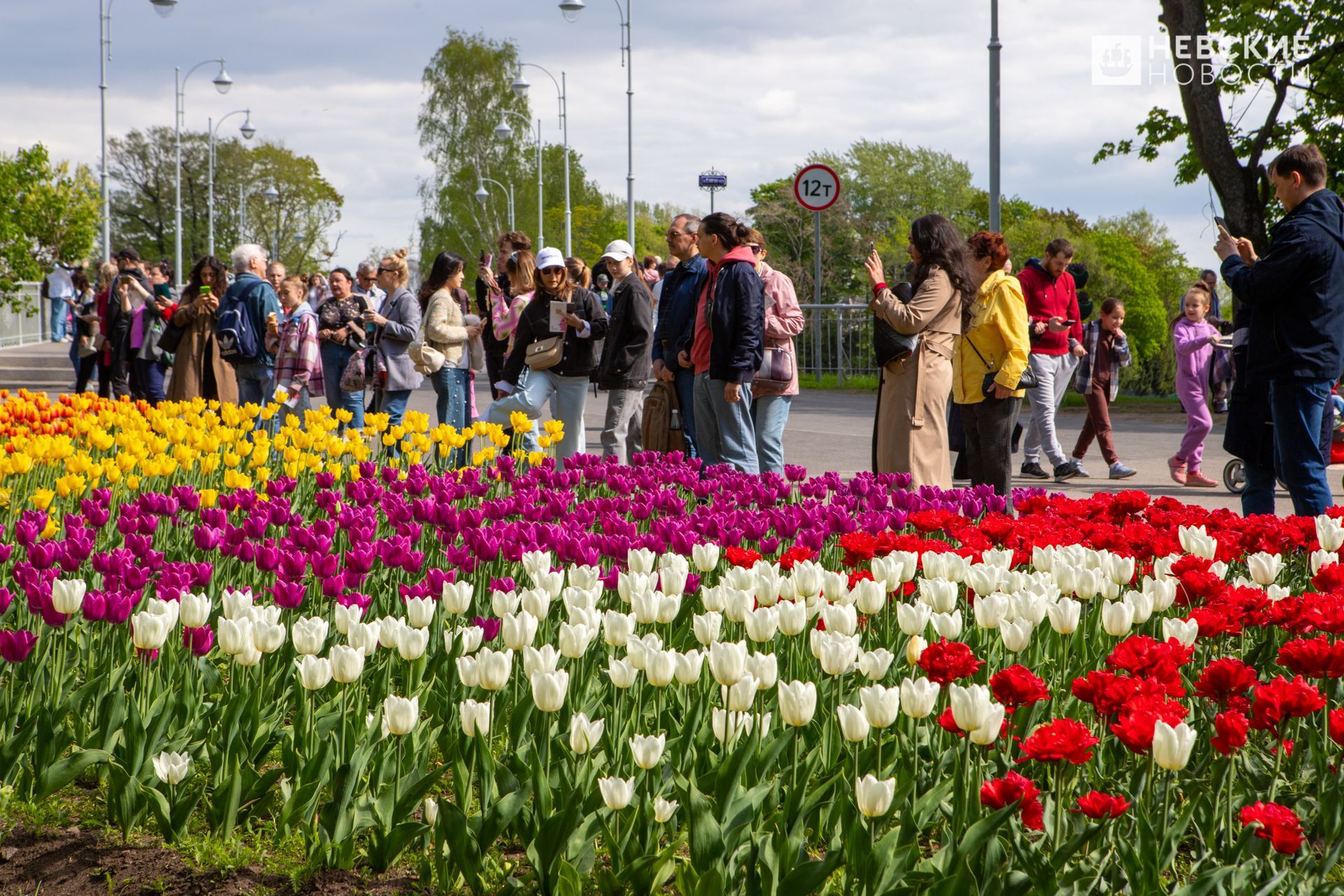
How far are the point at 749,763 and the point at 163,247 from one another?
75249 millimetres

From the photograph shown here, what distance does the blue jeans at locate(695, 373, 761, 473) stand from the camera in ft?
25.4

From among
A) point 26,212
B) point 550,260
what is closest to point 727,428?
point 550,260

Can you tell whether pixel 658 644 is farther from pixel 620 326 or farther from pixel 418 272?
pixel 418 272

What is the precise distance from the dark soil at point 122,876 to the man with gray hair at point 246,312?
8.22 m

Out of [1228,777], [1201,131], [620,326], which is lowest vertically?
[1228,777]

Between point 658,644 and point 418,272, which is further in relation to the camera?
point 418,272

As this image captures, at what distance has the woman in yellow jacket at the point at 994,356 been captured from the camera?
7633mm

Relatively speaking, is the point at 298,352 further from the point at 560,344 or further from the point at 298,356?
the point at 560,344

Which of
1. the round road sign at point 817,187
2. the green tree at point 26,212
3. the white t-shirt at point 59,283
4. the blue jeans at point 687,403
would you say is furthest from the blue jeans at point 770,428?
the white t-shirt at point 59,283

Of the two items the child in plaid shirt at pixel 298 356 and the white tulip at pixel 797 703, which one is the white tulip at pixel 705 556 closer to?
the white tulip at pixel 797 703

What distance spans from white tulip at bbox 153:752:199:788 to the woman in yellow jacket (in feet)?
18.5

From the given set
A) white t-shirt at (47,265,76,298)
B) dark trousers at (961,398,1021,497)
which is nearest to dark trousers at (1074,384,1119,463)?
dark trousers at (961,398,1021,497)

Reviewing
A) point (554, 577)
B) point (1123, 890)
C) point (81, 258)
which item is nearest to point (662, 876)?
point (1123, 890)

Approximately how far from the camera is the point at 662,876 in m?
2.43
